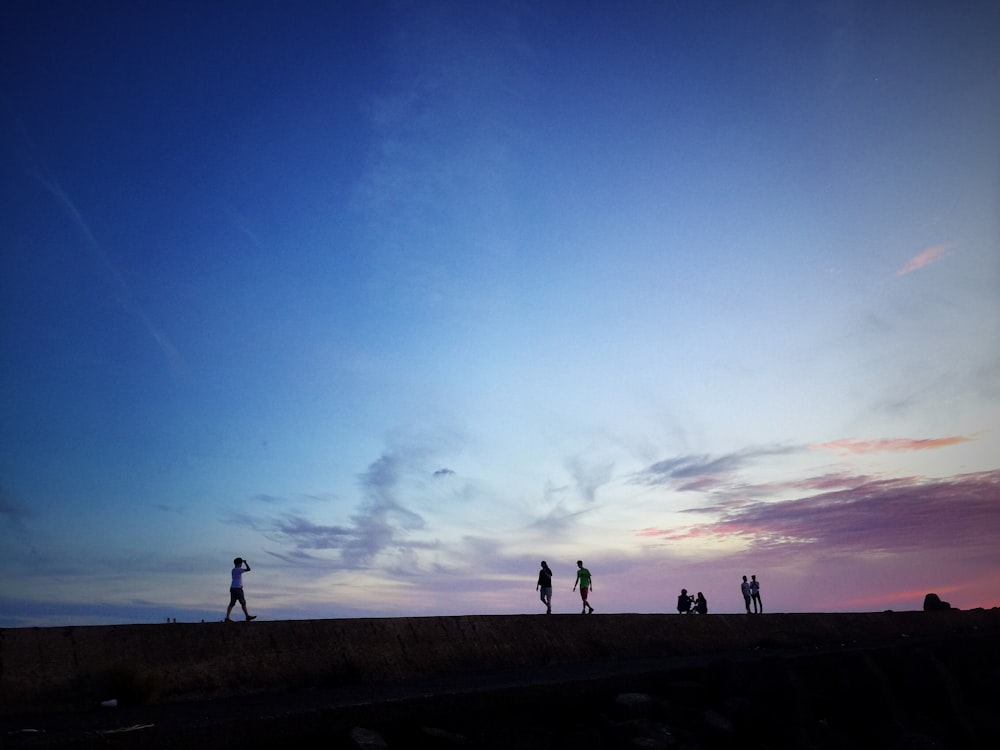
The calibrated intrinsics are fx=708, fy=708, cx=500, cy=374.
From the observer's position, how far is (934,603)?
29891 millimetres

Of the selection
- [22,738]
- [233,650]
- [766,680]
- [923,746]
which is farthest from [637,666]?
[22,738]

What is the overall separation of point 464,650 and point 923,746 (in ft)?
19.4

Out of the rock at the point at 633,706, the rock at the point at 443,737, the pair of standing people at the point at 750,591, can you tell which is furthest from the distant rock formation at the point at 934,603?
the rock at the point at 443,737

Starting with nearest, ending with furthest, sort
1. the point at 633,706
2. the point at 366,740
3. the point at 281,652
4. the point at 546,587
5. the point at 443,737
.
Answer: the point at 366,740 → the point at 443,737 → the point at 633,706 → the point at 281,652 → the point at 546,587

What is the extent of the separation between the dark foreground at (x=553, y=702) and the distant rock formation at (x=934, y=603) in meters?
17.6

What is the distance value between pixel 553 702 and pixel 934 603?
28995 millimetres

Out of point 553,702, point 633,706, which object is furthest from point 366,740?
point 633,706

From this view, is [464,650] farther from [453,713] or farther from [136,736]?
[136,736]

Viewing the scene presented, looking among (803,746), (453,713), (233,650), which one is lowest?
(803,746)

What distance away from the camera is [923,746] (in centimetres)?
775

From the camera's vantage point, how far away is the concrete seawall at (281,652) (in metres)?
6.99

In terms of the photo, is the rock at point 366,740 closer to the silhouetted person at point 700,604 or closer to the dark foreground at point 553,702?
the dark foreground at point 553,702

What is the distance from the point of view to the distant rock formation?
2964 centimetres

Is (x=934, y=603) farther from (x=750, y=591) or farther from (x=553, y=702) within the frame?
(x=553, y=702)
